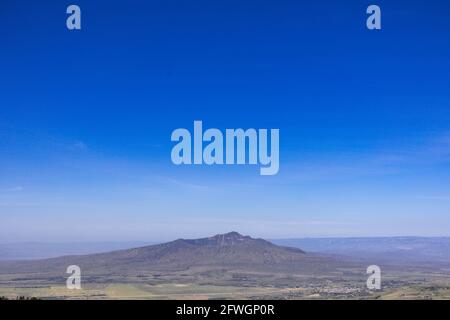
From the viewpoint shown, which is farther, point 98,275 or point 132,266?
point 132,266

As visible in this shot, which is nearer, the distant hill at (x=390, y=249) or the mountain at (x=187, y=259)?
the mountain at (x=187, y=259)

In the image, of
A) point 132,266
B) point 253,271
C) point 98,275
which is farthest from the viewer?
point 253,271

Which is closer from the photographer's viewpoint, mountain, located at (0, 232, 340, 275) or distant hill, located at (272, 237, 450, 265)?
mountain, located at (0, 232, 340, 275)
